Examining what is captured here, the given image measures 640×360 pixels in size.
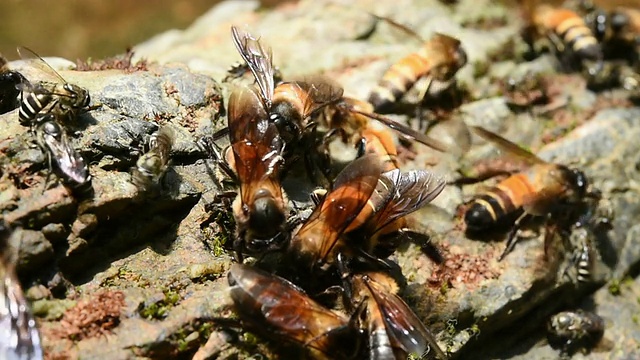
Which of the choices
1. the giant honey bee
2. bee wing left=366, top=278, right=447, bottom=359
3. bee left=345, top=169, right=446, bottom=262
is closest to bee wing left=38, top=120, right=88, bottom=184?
the giant honey bee

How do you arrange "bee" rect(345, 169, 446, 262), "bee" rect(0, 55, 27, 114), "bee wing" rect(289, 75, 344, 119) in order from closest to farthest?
"bee" rect(345, 169, 446, 262)
"bee" rect(0, 55, 27, 114)
"bee wing" rect(289, 75, 344, 119)

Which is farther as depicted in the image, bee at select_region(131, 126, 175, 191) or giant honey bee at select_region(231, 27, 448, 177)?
giant honey bee at select_region(231, 27, 448, 177)

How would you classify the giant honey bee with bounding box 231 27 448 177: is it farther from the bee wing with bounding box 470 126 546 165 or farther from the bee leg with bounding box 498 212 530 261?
the bee leg with bounding box 498 212 530 261

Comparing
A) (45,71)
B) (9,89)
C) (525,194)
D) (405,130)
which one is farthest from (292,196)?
(9,89)

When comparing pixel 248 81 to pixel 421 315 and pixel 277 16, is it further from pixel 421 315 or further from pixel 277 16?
pixel 421 315

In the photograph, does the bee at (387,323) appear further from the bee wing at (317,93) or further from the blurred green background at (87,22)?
the blurred green background at (87,22)

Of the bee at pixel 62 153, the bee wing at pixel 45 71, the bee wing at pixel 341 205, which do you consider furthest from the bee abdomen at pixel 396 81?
the bee at pixel 62 153
